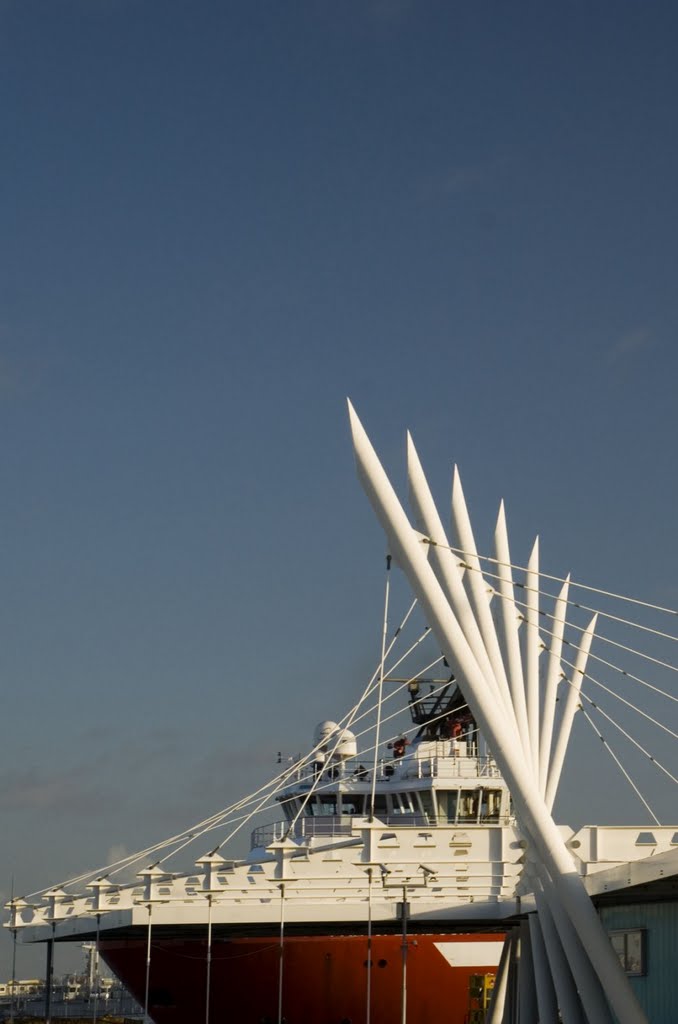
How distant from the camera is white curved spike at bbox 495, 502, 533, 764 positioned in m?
33.4

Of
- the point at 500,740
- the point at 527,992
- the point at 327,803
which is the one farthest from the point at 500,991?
the point at 327,803

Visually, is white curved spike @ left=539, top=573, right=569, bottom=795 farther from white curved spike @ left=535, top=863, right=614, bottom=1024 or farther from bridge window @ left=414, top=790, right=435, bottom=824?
bridge window @ left=414, top=790, right=435, bottom=824

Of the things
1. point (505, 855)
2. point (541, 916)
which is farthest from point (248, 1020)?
point (541, 916)

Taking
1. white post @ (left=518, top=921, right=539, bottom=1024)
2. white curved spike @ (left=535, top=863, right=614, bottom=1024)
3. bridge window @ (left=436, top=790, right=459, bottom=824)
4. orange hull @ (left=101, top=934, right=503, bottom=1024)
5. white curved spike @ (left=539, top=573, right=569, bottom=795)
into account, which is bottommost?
orange hull @ (left=101, top=934, right=503, bottom=1024)

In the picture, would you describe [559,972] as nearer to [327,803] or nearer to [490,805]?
[490,805]

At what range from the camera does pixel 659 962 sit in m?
28.4

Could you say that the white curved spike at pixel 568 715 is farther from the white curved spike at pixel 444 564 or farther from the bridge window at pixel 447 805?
the bridge window at pixel 447 805

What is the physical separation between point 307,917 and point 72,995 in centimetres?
8063

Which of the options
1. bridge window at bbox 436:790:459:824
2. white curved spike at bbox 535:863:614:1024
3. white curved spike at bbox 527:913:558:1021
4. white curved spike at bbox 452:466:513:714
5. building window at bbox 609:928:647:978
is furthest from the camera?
bridge window at bbox 436:790:459:824

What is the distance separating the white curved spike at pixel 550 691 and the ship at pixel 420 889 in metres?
0.07

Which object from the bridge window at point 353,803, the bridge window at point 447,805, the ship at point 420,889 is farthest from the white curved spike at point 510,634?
the bridge window at point 353,803

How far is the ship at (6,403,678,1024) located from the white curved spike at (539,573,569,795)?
0.07 meters

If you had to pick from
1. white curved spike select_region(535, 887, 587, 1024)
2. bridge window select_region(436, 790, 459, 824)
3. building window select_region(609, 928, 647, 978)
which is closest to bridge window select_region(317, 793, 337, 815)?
bridge window select_region(436, 790, 459, 824)

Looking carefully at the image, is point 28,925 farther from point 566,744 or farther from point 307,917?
point 566,744
